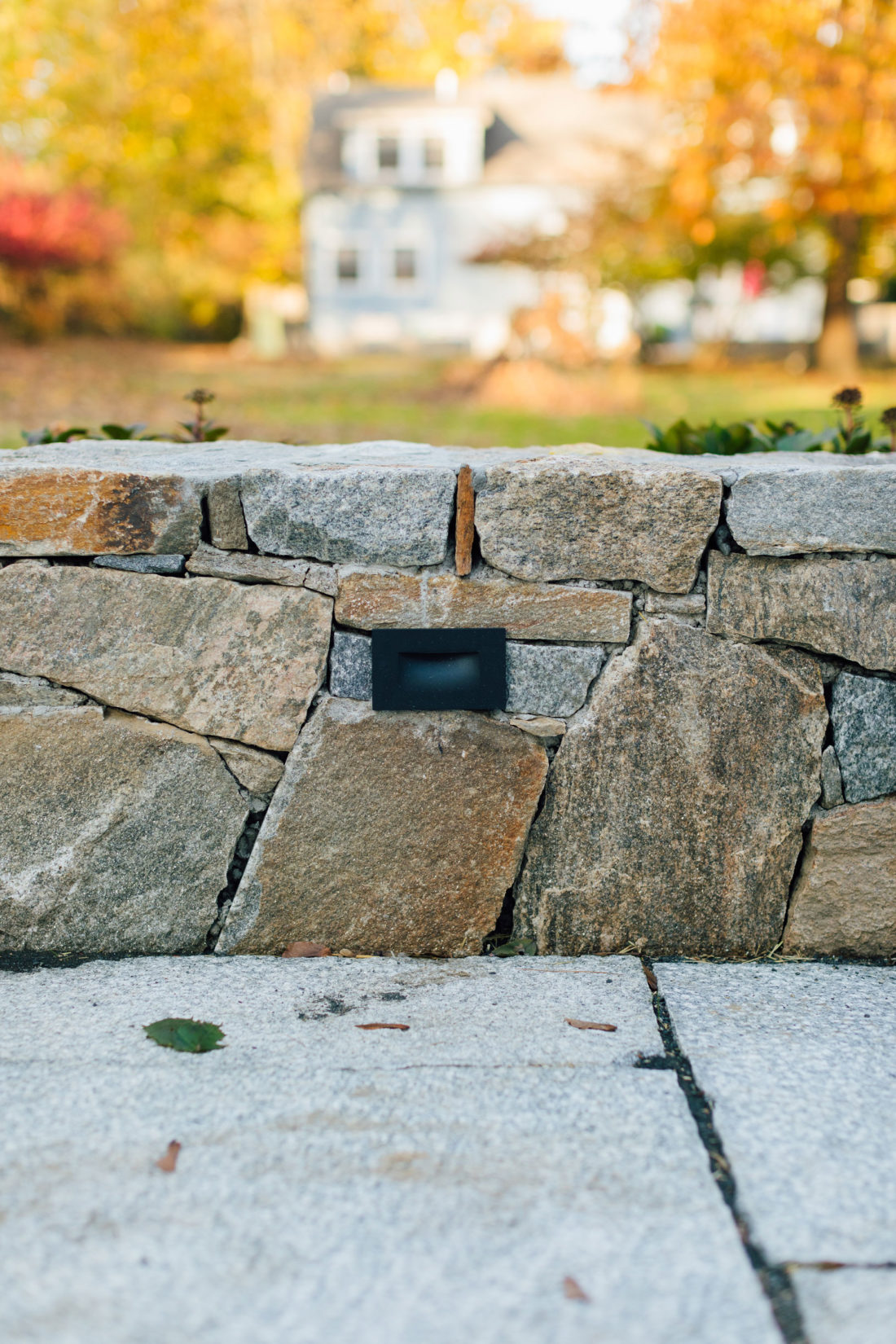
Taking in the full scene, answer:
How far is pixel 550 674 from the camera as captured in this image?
230 cm

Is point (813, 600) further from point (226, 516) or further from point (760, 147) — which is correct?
point (760, 147)

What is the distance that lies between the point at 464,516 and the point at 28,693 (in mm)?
966

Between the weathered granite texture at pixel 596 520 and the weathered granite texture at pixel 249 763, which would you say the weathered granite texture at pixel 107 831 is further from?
the weathered granite texture at pixel 596 520

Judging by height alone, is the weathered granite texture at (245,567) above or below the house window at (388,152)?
below

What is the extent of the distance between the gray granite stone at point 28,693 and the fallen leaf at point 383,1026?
89 centimetres

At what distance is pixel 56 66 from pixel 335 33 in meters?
7.11

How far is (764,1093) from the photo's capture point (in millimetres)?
1840

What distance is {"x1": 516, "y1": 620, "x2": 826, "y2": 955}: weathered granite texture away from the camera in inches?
90.2

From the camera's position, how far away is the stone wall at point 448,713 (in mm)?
2246

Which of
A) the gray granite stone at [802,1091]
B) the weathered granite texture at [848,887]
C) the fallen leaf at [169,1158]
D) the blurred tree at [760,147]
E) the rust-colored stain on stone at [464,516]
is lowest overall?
the gray granite stone at [802,1091]

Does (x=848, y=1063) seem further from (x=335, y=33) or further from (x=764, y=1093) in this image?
(x=335, y=33)

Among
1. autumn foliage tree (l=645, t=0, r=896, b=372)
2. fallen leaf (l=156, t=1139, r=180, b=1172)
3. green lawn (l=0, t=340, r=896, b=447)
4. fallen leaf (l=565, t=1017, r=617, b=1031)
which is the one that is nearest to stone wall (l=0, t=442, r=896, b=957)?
fallen leaf (l=565, t=1017, r=617, b=1031)

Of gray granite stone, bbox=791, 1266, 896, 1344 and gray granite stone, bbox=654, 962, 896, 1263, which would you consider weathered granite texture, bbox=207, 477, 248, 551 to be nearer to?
gray granite stone, bbox=654, 962, 896, 1263

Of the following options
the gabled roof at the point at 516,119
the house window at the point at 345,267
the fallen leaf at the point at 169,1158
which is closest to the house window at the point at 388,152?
the gabled roof at the point at 516,119
